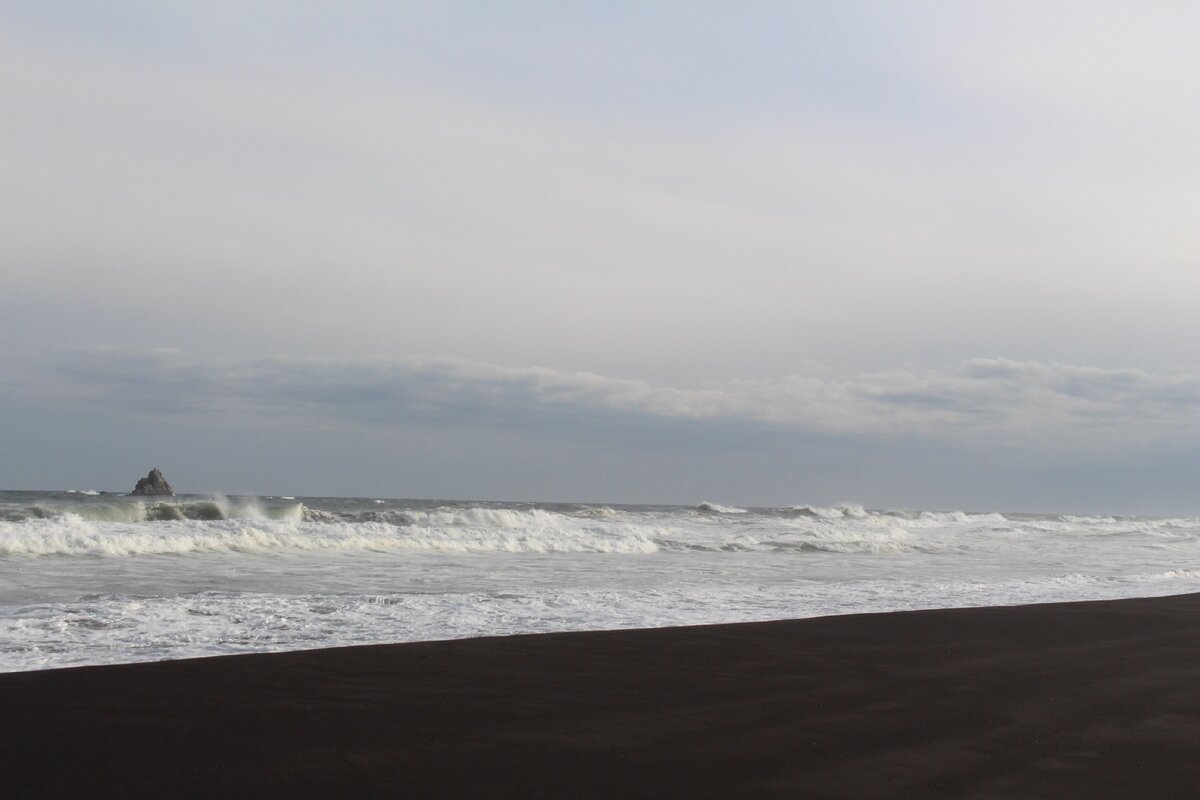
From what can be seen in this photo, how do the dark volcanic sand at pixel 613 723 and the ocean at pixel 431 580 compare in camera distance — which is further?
the ocean at pixel 431 580

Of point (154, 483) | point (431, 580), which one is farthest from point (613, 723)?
point (154, 483)

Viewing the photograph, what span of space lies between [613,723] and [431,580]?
8.60 meters

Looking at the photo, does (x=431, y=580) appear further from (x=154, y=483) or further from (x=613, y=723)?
→ (x=154, y=483)

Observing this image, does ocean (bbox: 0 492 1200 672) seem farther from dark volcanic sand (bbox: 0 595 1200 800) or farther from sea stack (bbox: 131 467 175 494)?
sea stack (bbox: 131 467 175 494)

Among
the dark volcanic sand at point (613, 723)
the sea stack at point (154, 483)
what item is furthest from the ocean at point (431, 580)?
the sea stack at point (154, 483)

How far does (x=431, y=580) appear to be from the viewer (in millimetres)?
12867

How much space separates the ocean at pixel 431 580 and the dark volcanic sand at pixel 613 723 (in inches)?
56.3

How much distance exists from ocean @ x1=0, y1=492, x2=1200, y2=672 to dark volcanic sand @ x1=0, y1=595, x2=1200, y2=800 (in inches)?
56.3

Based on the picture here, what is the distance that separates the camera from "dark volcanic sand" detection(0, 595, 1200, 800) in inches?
144

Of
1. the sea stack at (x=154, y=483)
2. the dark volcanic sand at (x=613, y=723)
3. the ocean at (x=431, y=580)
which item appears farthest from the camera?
the sea stack at (x=154, y=483)

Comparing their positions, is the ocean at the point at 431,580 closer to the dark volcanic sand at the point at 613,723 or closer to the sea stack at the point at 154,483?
the dark volcanic sand at the point at 613,723

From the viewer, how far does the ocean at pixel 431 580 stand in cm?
768

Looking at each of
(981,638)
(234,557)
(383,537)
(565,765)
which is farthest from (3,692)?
(383,537)

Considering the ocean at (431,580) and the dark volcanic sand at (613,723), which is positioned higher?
the dark volcanic sand at (613,723)
